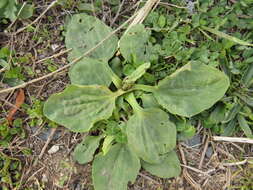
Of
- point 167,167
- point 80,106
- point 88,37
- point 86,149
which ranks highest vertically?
point 88,37

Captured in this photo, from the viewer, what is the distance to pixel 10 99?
2.23 m

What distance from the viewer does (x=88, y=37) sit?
216 cm

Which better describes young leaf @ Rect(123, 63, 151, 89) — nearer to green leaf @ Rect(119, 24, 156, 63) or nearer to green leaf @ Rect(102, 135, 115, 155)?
green leaf @ Rect(119, 24, 156, 63)

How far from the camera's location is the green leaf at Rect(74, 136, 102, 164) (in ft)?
6.94

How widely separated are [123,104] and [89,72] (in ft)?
0.82

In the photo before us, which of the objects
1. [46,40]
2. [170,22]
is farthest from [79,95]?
[170,22]

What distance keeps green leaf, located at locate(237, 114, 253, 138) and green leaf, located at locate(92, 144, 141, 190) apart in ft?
1.99

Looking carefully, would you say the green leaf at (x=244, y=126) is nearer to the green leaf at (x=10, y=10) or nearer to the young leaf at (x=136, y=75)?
the young leaf at (x=136, y=75)

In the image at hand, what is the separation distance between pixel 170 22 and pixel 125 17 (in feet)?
0.87

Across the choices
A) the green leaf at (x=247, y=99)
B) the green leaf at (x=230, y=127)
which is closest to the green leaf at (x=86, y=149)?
the green leaf at (x=230, y=127)

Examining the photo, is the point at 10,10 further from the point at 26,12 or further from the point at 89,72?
the point at 89,72

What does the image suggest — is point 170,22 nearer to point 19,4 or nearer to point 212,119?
point 212,119

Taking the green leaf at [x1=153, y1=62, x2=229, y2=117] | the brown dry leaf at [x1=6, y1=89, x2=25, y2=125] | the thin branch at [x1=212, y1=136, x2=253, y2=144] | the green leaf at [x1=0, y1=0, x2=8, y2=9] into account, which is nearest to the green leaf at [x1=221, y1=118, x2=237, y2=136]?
the thin branch at [x1=212, y1=136, x2=253, y2=144]

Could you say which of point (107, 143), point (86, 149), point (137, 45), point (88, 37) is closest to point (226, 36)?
point (137, 45)
